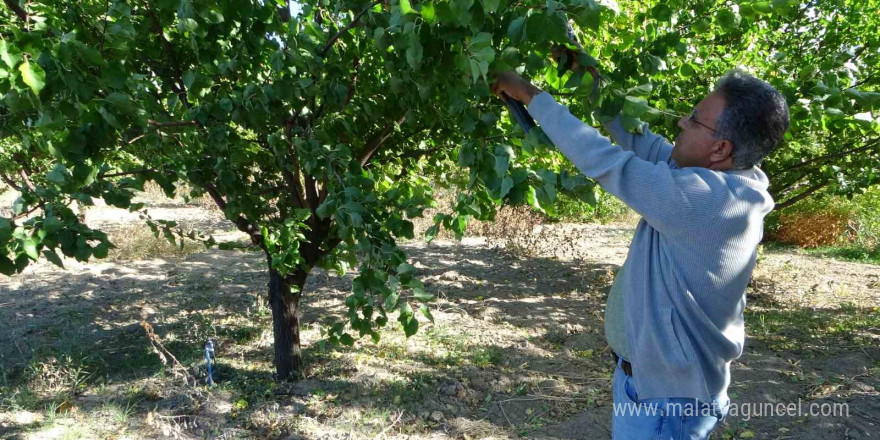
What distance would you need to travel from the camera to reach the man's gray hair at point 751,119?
4.32 feet

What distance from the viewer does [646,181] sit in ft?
4.14

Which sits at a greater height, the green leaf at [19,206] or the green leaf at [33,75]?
the green leaf at [33,75]

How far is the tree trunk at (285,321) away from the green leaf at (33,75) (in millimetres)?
2331

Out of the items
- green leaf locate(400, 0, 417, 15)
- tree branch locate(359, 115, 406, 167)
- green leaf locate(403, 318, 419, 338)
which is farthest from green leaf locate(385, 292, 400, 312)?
tree branch locate(359, 115, 406, 167)

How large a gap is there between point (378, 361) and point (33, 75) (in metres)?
3.23

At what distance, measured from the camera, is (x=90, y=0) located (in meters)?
2.44

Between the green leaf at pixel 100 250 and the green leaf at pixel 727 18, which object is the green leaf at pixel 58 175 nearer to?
the green leaf at pixel 100 250

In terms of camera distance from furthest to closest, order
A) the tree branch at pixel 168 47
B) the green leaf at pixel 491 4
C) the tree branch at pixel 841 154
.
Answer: the tree branch at pixel 841 154, the tree branch at pixel 168 47, the green leaf at pixel 491 4

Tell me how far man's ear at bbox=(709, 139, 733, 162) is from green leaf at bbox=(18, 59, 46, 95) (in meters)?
1.68

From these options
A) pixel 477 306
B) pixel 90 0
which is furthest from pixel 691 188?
pixel 477 306

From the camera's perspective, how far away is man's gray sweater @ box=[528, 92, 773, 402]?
1269 mm

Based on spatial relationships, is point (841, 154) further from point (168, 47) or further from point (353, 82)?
point (168, 47)

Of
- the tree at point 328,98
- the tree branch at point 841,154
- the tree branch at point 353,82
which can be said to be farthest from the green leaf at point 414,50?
the tree branch at point 841,154

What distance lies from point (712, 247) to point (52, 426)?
11.8ft
